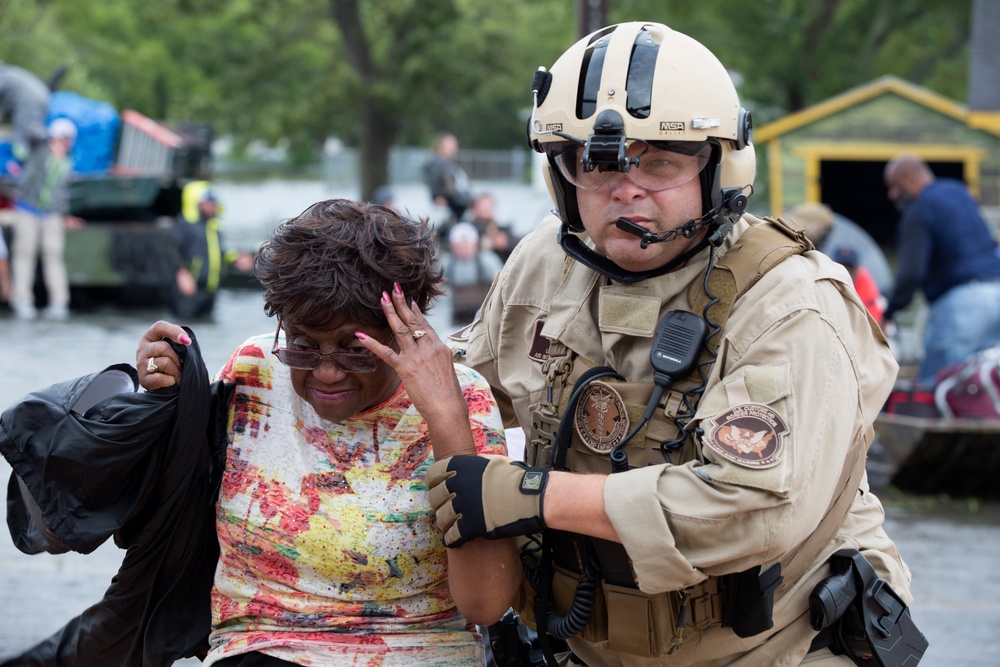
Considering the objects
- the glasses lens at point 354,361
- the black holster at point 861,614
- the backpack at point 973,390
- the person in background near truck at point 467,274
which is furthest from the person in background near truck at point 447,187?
the black holster at point 861,614

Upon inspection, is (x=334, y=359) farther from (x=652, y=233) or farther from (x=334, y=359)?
(x=652, y=233)

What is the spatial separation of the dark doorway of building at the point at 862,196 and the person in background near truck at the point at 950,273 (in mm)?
8692

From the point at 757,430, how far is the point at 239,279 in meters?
15.4

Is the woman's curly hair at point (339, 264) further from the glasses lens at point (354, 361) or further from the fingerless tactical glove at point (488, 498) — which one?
the fingerless tactical glove at point (488, 498)

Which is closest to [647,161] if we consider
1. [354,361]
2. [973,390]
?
[354,361]

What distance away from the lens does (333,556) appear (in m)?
2.70

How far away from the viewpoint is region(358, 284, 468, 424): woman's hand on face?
262 centimetres

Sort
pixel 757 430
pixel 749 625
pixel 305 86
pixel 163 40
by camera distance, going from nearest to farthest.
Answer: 1. pixel 757 430
2. pixel 749 625
3. pixel 305 86
4. pixel 163 40

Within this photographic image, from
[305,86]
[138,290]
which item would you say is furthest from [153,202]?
[305,86]

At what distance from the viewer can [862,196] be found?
1805 centimetres

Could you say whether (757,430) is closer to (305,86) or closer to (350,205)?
(350,205)

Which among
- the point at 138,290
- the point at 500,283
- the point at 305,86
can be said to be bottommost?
the point at 138,290

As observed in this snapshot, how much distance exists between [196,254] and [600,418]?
40.0ft

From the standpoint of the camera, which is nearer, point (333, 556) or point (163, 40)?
point (333, 556)
